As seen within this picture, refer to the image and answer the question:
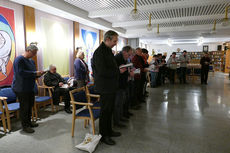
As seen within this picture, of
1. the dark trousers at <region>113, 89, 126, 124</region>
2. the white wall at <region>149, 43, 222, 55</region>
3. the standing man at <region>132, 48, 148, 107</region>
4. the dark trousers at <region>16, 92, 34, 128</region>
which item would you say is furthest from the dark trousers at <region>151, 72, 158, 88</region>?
the white wall at <region>149, 43, 222, 55</region>

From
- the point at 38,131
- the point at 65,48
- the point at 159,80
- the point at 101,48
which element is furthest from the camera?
the point at 159,80

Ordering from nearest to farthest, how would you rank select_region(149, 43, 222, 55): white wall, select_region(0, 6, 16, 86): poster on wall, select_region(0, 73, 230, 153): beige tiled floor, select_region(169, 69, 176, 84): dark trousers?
select_region(0, 73, 230, 153): beige tiled floor → select_region(0, 6, 16, 86): poster on wall → select_region(169, 69, 176, 84): dark trousers → select_region(149, 43, 222, 55): white wall

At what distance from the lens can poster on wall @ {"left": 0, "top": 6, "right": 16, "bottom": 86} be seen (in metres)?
3.86

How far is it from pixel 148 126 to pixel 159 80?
529cm

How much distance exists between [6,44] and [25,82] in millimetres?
1710

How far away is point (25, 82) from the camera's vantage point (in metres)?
2.96

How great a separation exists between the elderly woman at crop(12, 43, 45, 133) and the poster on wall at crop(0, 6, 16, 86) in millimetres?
1322

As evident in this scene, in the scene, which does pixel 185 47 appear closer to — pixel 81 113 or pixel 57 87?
pixel 57 87

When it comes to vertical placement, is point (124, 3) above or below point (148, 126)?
above

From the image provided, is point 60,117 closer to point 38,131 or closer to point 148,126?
point 38,131

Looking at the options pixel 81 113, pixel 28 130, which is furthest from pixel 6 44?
pixel 81 113

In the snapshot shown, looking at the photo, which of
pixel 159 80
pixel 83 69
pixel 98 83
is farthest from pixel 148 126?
pixel 159 80

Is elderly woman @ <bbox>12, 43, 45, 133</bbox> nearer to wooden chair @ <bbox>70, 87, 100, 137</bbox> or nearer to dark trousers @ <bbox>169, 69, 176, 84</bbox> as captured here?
wooden chair @ <bbox>70, 87, 100, 137</bbox>

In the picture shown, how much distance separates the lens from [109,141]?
2.59 metres
